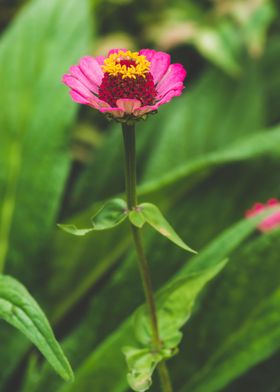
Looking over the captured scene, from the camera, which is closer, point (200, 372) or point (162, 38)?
point (200, 372)

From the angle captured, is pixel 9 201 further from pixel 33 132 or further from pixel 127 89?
pixel 127 89

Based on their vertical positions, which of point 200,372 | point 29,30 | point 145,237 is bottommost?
point 200,372

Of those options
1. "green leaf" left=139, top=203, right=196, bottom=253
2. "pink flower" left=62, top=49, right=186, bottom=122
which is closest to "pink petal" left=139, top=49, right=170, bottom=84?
"pink flower" left=62, top=49, right=186, bottom=122

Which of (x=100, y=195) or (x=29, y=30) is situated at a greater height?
(x=29, y=30)

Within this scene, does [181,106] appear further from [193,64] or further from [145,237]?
[145,237]

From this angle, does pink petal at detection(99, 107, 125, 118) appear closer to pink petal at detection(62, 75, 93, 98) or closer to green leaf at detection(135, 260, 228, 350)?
pink petal at detection(62, 75, 93, 98)

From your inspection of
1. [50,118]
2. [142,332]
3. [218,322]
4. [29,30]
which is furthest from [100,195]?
[142,332]

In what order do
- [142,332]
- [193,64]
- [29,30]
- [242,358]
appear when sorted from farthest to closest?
[193,64] < [29,30] < [242,358] < [142,332]

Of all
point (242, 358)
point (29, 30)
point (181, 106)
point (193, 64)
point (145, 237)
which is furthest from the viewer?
point (193, 64)
